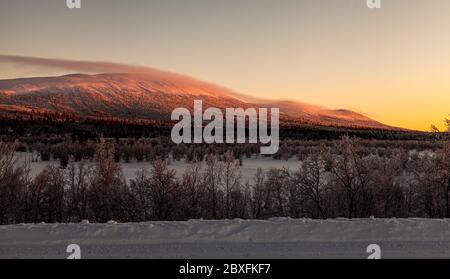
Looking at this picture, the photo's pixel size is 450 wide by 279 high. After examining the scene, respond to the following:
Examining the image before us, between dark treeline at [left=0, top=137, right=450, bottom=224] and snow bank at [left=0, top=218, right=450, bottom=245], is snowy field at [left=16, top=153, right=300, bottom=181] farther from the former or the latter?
snow bank at [left=0, top=218, right=450, bottom=245]

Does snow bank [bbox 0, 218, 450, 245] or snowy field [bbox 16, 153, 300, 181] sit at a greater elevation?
snow bank [bbox 0, 218, 450, 245]

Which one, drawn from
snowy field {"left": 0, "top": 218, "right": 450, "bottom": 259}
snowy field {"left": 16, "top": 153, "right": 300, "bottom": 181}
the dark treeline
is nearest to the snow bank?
snowy field {"left": 0, "top": 218, "right": 450, "bottom": 259}

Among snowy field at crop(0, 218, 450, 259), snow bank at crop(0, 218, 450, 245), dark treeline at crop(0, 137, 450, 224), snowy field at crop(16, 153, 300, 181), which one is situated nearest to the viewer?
snowy field at crop(0, 218, 450, 259)

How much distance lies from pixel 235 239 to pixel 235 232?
54cm

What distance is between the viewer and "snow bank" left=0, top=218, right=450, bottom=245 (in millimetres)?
9469

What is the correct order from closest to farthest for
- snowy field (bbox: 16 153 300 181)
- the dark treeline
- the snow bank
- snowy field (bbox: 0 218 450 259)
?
snowy field (bbox: 0 218 450 259), the snow bank, the dark treeline, snowy field (bbox: 16 153 300 181)

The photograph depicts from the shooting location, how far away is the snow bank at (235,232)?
9.47m

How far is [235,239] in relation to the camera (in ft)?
31.3

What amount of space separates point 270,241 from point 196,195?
10.1 metres

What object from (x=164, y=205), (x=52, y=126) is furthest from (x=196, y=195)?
(x=52, y=126)

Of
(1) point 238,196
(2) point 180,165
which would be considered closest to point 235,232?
(1) point 238,196

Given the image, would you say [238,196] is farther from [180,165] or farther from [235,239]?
[180,165]

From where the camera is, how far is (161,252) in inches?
339

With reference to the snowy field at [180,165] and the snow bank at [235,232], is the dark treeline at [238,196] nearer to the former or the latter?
the snow bank at [235,232]
